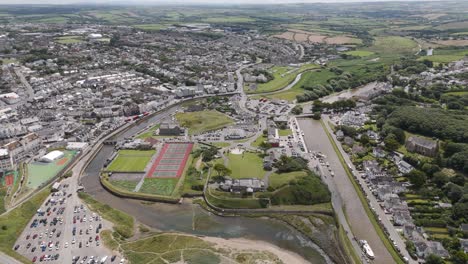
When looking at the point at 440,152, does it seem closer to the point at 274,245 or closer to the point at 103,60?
the point at 274,245

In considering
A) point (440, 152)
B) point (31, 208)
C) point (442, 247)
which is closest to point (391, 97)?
point (440, 152)

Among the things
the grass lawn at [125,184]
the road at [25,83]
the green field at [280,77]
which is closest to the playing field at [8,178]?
the grass lawn at [125,184]

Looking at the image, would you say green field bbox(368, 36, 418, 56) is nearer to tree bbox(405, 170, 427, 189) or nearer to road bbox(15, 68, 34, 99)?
tree bbox(405, 170, 427, 189)

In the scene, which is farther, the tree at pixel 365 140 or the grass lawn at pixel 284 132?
the grass lawn at pixel 284 132

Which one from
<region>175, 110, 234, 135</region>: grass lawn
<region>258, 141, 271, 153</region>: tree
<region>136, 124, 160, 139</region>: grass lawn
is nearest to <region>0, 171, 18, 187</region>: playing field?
<region>136, 124, 160, 139</region>: grass lawn

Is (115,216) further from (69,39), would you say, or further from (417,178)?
(69,39)

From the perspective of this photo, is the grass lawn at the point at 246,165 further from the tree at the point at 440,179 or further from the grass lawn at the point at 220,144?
the tree at the point at 440,179
